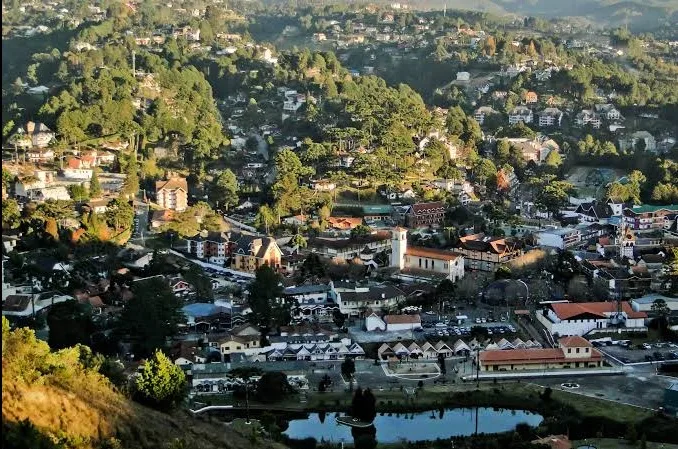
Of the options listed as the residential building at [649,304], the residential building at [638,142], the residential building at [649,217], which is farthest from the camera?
the residential building at [638,142]

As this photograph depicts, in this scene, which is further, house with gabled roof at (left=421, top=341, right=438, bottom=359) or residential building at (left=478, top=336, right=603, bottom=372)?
house with gabled roof at (left=421, top=341, right=438, bottom=359)

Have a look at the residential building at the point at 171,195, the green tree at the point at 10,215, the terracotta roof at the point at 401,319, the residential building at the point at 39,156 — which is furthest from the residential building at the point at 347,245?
the residential building at the point at 39,156

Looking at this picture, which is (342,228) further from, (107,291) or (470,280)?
(107,291)

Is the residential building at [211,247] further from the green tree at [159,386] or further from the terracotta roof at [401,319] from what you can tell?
the green tree at [159,386]

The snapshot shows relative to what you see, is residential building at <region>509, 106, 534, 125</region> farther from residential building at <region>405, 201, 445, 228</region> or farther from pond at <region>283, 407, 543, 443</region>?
pond at <region>283, 407, 543, 443</region>

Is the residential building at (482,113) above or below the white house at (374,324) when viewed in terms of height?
above

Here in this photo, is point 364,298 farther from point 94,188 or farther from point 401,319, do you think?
point 94,188

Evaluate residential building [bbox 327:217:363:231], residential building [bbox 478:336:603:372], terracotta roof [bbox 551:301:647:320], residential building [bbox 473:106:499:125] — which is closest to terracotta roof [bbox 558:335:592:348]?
residential building [bbox 478:336:603:372]

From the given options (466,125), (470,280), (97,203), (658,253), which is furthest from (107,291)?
(466,125)
